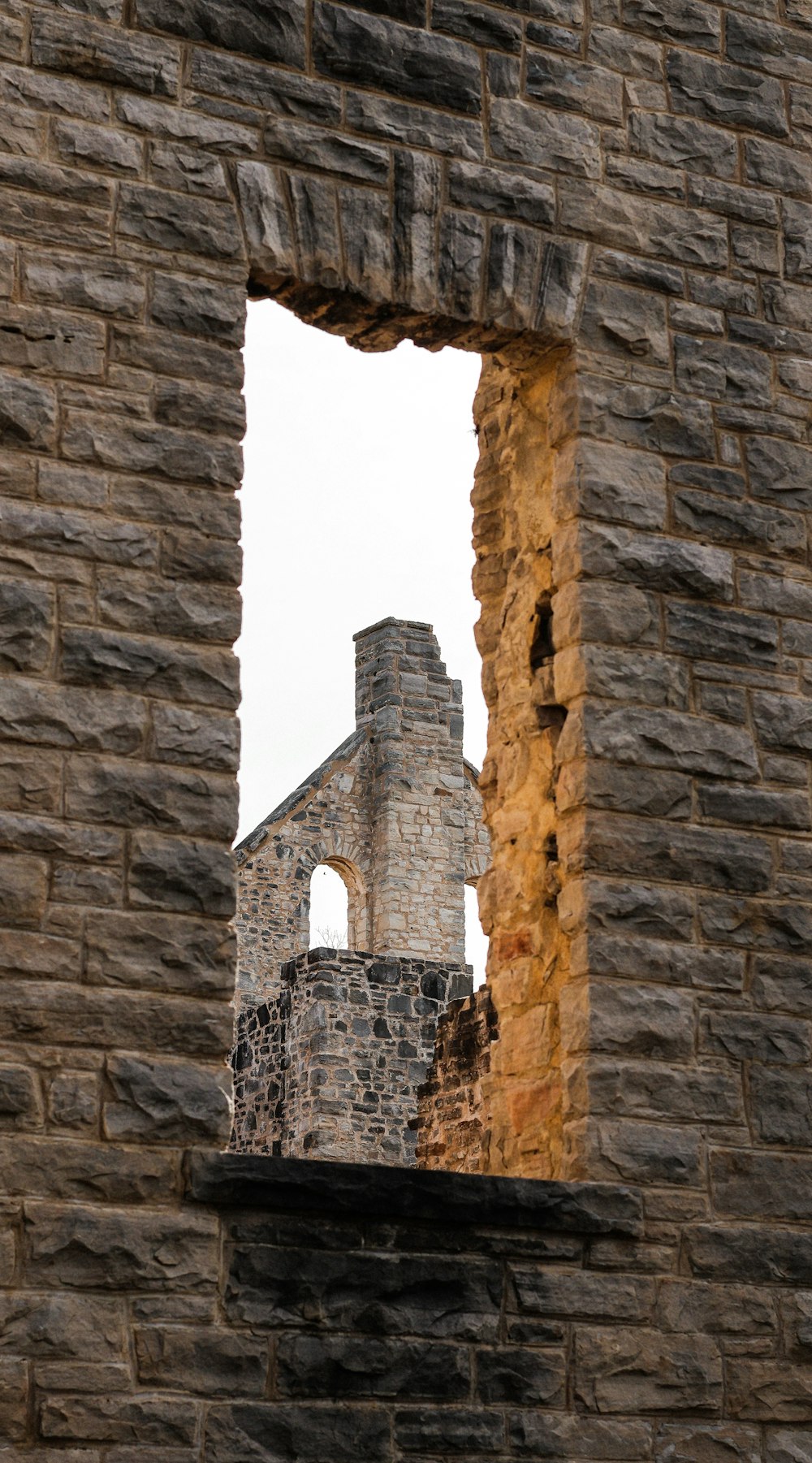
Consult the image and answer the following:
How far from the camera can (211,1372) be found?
5250mm

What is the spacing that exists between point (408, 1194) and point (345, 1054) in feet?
39.6

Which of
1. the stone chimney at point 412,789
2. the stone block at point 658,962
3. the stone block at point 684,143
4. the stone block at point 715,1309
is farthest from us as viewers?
the stone chimney at point 412,789

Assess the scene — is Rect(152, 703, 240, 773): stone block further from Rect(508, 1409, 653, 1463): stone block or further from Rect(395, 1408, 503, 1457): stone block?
Rect(508, 1409, 653, 1463): stone block

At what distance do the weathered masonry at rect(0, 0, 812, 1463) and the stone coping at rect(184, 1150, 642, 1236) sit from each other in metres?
0.01

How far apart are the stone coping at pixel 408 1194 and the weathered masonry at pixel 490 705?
1cm

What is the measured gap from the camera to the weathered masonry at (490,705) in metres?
5.35

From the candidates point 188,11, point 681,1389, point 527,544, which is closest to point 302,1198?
point 681,1389

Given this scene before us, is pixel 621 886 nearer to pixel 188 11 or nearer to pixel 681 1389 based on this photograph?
pixel 681 1389

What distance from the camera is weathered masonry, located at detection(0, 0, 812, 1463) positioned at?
5.35 meters

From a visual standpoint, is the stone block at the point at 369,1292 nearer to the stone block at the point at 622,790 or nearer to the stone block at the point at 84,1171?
the stone block at the point at 84,1171

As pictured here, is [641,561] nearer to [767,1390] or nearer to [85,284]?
[85,284]

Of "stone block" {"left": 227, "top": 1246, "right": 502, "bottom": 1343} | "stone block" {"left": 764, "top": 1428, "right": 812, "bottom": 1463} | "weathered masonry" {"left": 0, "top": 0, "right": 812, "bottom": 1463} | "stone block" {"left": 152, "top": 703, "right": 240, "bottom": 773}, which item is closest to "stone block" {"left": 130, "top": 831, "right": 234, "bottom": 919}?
"weathered masonry" {"left": 0, "top": 0, "right": 812, "bottom": 1463}

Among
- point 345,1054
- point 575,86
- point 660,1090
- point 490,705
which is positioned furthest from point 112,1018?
point 345,1054

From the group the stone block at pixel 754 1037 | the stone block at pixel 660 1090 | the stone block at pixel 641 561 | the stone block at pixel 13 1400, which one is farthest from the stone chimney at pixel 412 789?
the stone block at pixel 13 1400
